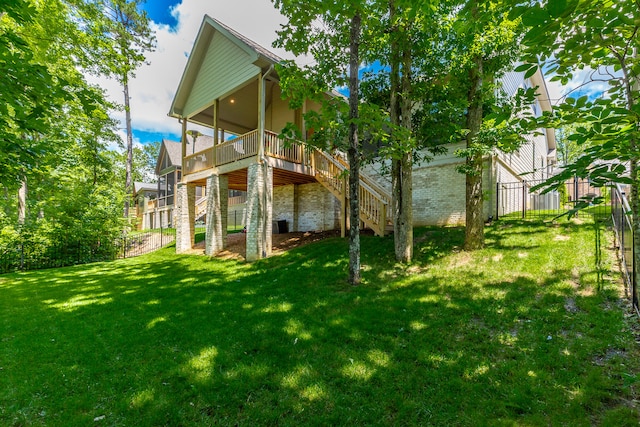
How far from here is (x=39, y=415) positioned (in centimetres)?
276

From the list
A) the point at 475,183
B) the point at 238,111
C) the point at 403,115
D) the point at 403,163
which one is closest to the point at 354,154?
the point at 403,163

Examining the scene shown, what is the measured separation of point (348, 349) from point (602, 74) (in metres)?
3.84

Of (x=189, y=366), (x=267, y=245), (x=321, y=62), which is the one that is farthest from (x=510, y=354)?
(x=267, y=245)

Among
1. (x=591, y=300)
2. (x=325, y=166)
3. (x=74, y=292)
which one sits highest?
(x=325, y=166)

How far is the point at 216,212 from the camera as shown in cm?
1177

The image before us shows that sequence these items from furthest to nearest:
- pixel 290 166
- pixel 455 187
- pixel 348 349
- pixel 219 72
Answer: pixel 219 72, pixel 290 166, pixel 455 187, pixel 348 349

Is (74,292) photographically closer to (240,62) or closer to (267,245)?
(267,245)

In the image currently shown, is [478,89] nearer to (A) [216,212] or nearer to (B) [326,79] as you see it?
(B) [326,79]

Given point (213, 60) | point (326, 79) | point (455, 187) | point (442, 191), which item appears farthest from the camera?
point (213, 60)

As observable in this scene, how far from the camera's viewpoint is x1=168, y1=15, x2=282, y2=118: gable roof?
10.1m

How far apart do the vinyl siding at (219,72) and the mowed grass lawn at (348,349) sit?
8.17 m

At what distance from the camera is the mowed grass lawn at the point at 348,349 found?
2.71m

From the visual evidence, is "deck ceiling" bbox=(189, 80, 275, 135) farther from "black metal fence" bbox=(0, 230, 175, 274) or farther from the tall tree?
"black metal fence" bbox=(0, 230, 175, 274)

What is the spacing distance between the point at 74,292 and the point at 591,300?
11.0 metres
